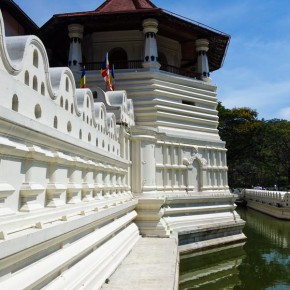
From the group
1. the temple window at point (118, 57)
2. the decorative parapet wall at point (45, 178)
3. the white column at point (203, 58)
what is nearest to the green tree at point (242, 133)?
the white column at point (203, 58)

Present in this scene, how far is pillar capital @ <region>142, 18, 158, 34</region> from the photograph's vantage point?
19031 millimetres

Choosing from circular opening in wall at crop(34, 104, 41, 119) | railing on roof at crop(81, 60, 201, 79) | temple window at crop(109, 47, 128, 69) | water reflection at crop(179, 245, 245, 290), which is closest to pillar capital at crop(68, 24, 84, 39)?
railing on roof at crop(81, 60, 201, 79)

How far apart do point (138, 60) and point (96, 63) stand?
7.17ft

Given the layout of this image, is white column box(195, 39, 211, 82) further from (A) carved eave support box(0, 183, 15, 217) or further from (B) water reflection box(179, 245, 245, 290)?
(A) carved eave support box(0, 183, 15, 217)

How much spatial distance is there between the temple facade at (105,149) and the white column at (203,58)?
0.08 meters

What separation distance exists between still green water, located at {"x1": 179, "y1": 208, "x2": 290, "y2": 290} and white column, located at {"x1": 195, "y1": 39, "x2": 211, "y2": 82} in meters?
9.22

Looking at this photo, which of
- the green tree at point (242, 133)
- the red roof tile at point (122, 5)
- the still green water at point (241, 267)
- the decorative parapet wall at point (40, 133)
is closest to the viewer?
the decorative parapet wall at point (40, 133)

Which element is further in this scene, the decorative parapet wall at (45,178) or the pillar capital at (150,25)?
the pillar capital at (150,25)

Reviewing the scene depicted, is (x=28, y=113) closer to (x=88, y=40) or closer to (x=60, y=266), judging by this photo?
(x=60, y=266)

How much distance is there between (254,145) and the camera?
47.8 m

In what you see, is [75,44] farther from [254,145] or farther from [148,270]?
[254,145]

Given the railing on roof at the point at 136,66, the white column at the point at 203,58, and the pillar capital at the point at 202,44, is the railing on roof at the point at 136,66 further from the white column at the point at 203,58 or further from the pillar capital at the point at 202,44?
the pillar capital at the point at 202,44

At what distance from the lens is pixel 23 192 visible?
4547 millimetres

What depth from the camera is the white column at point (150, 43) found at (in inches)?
750
